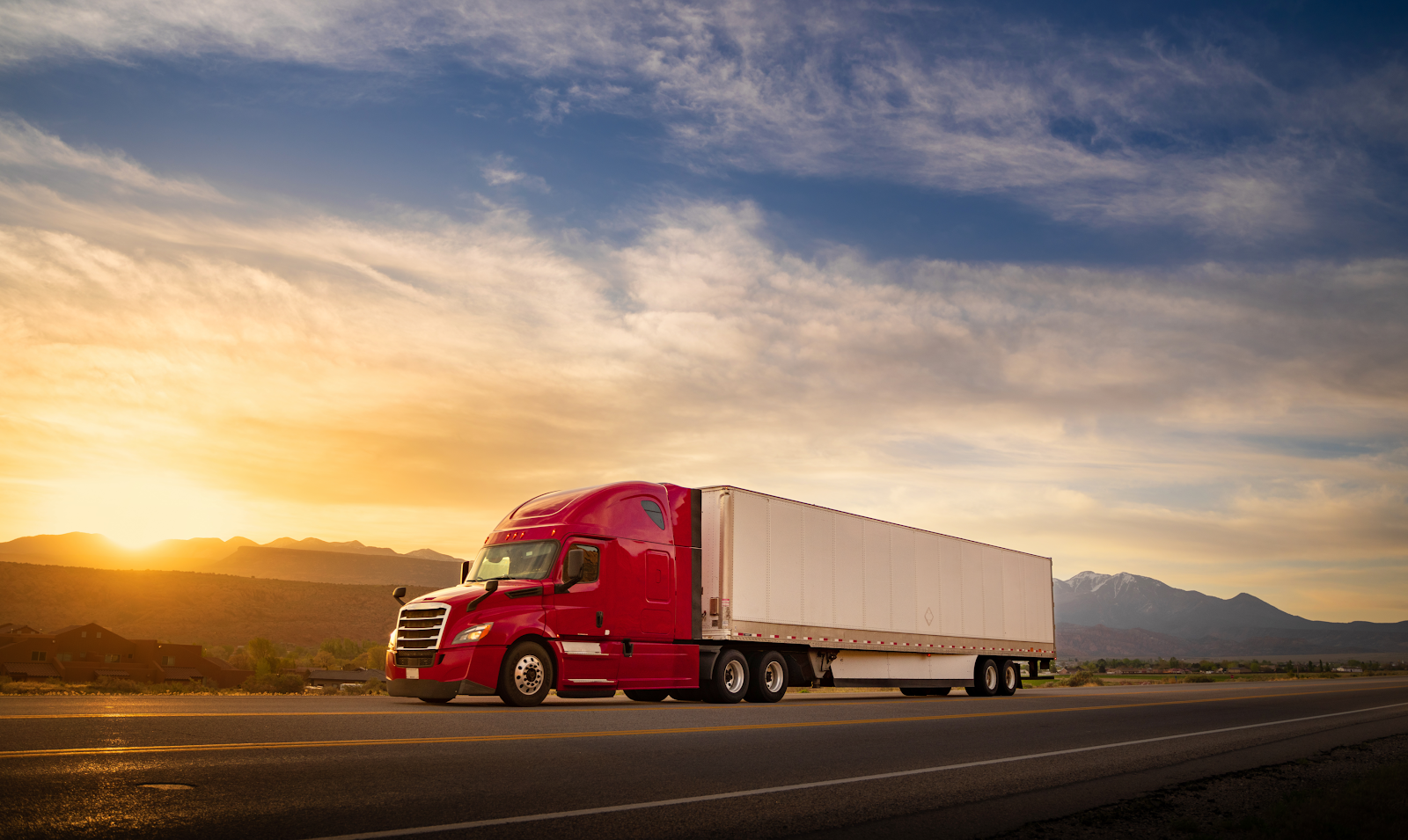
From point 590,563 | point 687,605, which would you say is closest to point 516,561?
point 590,563

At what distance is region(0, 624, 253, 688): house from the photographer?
4562cm

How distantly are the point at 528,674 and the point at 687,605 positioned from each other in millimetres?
4158

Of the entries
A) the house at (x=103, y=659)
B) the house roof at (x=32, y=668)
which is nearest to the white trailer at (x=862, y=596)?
the house at (x=103, y=659)

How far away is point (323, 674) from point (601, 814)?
51.3 m

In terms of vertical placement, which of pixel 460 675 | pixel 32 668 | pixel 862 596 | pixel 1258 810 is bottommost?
pixel 32 668

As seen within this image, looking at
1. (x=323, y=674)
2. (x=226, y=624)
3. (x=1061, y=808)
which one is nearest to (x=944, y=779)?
(x=1061, y=808)

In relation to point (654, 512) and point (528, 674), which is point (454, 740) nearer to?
point (528, 674)

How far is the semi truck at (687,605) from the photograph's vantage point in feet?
50.8

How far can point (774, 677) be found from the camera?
19969 millimetres

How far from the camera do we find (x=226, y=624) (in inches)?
3701

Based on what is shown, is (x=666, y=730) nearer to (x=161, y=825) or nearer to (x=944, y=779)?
(x=944, y=779)

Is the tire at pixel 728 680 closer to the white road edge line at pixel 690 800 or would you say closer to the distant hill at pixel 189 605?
the white road edge line at pixel 690 800

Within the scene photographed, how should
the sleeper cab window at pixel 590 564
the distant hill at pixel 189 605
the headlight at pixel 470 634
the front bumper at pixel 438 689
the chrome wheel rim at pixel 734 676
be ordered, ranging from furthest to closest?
1. the distant hill at pixel 189 605
2. the chrome wheel rim at pixel 734 676
3. the sleeper cab window at pixel 590 564
4. the headlight at pixel 470 634
5. the front bumper at pixel 438 689

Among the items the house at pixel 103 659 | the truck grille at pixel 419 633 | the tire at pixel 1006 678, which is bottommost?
the house at pixel 103 659
